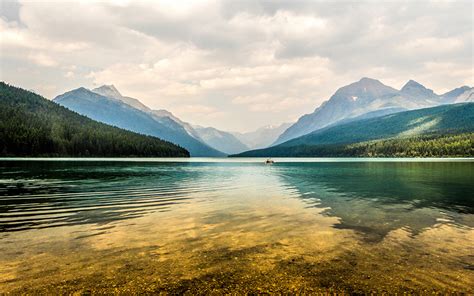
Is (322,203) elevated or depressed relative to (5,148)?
depressed

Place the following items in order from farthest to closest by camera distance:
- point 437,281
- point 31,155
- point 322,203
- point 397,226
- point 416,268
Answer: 1. point 31,155
2. point 322,203
3. point 397,226
4. point 416,268
5. point 437,281

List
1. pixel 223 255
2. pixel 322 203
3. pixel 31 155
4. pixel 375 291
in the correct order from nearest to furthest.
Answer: pixel 375 291
pixel 223 255
pixel 322 203
pixel 31 155

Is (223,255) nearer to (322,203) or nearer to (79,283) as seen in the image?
(79,283)

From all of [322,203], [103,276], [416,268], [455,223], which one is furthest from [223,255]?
[322,203]

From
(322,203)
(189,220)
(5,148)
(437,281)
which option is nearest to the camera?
(437,281)

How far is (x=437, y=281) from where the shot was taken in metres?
12.5

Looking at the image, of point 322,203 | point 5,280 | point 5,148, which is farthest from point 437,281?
point 5,148

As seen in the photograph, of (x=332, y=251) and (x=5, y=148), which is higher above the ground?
(x=5, y=148)

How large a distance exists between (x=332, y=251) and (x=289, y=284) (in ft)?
18.2

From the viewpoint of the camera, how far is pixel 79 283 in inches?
471

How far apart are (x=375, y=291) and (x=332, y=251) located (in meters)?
5.19

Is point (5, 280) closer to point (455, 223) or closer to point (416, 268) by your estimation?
point (416, 268)

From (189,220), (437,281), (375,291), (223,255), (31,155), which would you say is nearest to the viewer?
(375,291)

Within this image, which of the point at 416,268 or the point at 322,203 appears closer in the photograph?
the point at 416,268
